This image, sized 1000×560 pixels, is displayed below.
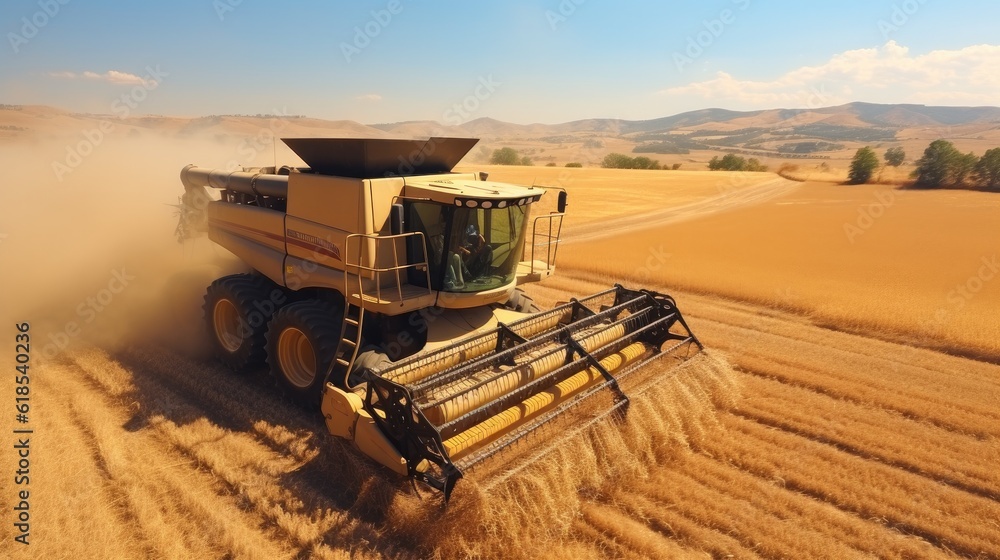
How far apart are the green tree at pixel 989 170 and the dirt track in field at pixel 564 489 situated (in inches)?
1359

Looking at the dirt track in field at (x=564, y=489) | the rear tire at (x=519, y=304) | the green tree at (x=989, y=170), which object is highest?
the green tree at (x=989, y=170)

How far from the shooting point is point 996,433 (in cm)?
538

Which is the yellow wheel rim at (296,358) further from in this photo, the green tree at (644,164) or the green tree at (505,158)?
the green tree at (644,164)

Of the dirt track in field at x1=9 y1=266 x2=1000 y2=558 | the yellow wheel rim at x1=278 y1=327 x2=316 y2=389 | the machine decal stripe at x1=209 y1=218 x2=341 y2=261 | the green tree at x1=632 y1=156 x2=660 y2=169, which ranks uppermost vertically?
the green tree at x1=632 y1=156 x2=660 y2=169

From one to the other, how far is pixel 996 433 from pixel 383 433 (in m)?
6.15

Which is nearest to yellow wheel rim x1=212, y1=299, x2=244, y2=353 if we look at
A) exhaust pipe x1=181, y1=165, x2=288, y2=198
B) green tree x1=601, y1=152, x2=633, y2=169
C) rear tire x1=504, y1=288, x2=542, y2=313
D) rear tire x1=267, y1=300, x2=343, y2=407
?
rear tire x1=267, y1=300, x2=343, y2=407

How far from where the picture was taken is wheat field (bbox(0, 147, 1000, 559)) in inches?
148

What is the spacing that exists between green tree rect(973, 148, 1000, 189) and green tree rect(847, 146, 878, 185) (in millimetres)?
7038

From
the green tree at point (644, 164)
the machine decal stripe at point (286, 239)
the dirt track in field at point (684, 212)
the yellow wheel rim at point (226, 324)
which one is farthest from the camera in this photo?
the green tree at point (644, 164)

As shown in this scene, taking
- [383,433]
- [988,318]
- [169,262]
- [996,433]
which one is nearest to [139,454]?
[383,433]

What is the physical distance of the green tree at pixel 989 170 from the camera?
3103cm

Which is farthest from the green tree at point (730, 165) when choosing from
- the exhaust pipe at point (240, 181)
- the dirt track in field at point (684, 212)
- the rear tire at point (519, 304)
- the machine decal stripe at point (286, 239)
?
the machine decal stripe at point (286, 239)

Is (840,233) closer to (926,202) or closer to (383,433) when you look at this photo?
(926,202)

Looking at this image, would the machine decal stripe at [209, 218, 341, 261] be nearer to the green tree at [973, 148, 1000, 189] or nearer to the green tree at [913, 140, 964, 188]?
the green tree at [973, 148, 1000, 189]
